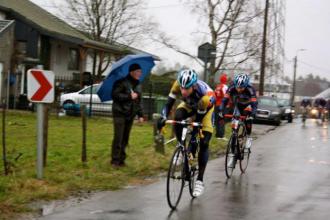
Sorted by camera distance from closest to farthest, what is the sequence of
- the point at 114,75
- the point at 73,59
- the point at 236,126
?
1. the point at 114,75
2. the point at 236,126
3. the point at 73,59

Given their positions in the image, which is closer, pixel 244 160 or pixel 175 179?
pixel 175 179

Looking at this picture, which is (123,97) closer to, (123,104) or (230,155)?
(123,104)

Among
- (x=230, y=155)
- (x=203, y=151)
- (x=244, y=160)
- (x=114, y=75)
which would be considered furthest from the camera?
(x=244, y=160)

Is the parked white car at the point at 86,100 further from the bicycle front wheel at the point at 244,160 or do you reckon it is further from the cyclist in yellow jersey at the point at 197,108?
the cyclist in yellow jersey at the point at 197,108

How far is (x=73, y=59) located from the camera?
37.6 metres

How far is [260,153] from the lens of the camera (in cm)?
1608

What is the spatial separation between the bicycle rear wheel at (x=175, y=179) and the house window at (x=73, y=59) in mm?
29210

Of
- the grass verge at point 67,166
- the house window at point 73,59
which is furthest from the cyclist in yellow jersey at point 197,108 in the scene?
the house window at point 73,59

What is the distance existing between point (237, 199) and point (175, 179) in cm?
132

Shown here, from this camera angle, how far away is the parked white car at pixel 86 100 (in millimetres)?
24850

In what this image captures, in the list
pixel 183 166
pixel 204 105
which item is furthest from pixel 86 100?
pixel 183 166

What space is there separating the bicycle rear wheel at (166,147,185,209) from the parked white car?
16.5 m

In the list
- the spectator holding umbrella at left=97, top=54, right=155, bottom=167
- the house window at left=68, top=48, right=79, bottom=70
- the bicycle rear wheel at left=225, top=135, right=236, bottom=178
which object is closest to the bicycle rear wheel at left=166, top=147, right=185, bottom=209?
the spectator holding umbrella at left=97, top=54, right=155, bottom=167

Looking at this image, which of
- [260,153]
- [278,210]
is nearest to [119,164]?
[278,210]
